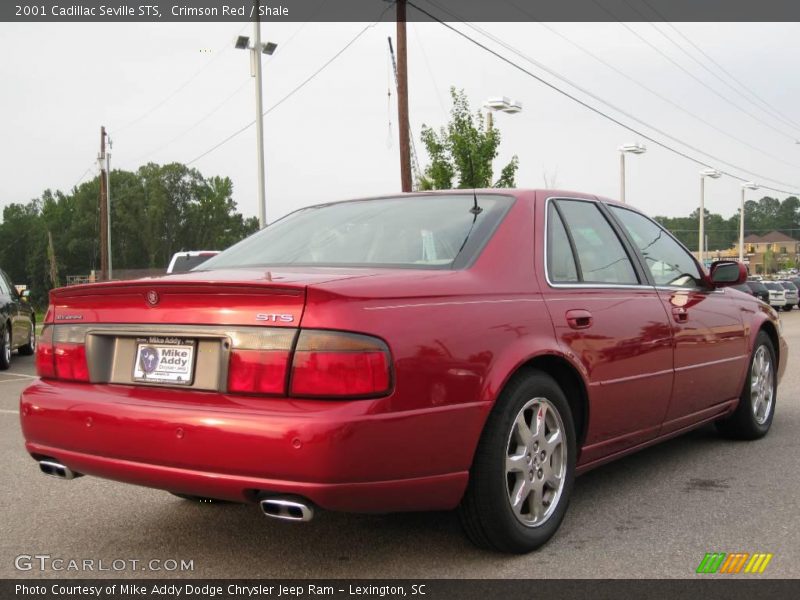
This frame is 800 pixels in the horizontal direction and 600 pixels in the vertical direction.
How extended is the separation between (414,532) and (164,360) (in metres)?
1.37

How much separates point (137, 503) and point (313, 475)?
194cm

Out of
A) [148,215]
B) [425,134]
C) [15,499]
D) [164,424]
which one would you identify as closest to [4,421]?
[15,499]

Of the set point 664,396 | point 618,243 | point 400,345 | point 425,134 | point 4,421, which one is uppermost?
point 425,134

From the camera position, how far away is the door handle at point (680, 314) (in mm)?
4727

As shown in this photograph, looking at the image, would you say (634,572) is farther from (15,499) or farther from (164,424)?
(15,499)

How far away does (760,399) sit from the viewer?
235 inches

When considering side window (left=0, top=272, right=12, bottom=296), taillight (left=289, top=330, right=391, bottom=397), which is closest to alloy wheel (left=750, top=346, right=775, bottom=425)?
taillight (left=289, top=330, right=391, bottom=397)

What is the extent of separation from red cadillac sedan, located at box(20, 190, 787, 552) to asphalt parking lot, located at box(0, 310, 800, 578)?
0.25 meters

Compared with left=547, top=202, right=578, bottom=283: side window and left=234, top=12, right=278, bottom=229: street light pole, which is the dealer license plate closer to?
left=547, top=202, right=578, bottom=283: side window

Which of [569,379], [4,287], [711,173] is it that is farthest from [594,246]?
[711,173]

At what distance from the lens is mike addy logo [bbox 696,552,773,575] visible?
3.33 meters

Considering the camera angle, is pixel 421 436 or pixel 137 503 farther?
pixel 137 503

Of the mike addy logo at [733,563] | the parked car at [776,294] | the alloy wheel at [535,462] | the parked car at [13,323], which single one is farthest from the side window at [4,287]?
the parked car at [776,294]

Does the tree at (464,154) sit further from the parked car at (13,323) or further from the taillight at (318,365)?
the taillight at (318,365)
